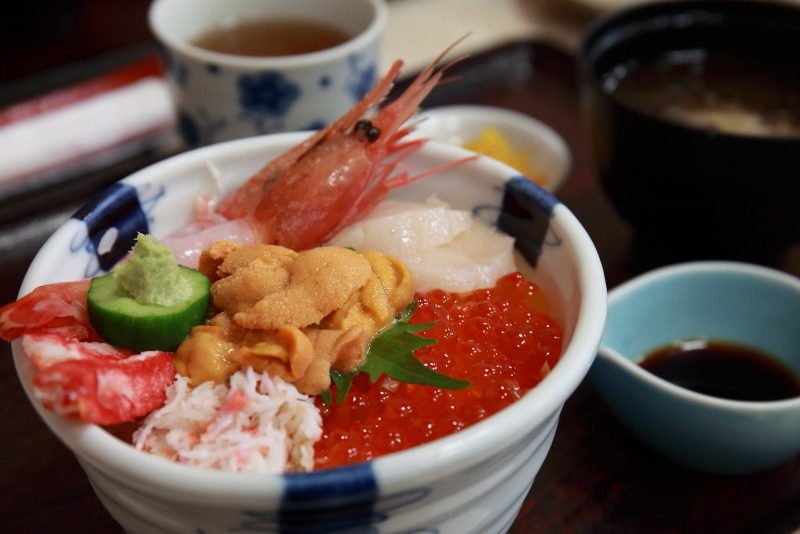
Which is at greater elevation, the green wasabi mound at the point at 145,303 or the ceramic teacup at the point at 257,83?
the green wasabi mound at the point at 145,303

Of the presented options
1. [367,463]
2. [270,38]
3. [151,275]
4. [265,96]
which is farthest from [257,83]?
[367,463]

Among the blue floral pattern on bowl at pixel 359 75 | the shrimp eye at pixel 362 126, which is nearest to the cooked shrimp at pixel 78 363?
the shrimp eye at pixel 362 126

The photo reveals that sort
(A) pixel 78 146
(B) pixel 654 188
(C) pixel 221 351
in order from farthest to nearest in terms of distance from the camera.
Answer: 1. (A) pixel 78 146
2. (B) pixel 654 188
3. (C) pixel 221 351

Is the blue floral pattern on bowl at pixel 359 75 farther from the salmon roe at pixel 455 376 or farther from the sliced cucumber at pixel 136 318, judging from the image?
the sliced cucumber at pixel 136 318

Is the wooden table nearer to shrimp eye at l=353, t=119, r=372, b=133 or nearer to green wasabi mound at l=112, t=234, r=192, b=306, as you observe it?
green wasabi mound at l=112, t=234, r=192, b=306

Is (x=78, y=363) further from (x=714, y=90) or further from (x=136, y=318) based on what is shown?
(x=714, y=90)

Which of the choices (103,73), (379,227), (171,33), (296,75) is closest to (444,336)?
(379,227)

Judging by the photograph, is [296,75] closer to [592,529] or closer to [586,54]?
[586,54]
